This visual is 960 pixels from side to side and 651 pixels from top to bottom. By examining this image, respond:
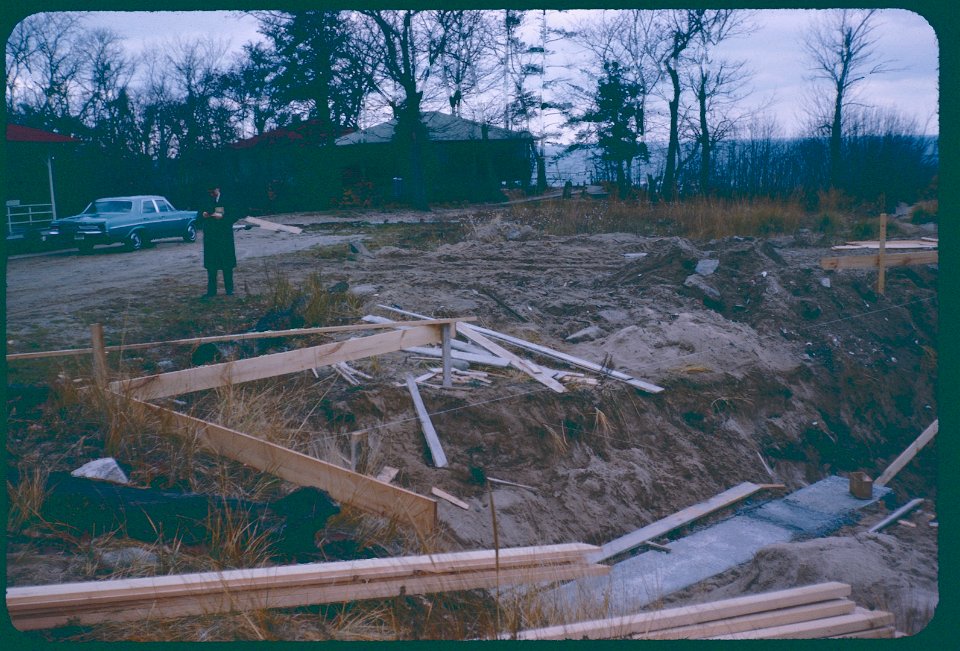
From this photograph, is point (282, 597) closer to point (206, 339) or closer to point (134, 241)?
point (206, 339)

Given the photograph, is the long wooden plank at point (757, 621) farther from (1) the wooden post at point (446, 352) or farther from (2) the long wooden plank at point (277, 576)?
(1) the wooden post at point (446, 352)

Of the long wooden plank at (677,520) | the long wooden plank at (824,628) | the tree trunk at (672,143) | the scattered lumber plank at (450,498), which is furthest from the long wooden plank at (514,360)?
the tree trunk at (672,143)

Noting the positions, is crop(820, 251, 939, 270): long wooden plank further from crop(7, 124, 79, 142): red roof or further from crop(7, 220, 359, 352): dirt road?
crop(7, 124, 79, 142): red roof

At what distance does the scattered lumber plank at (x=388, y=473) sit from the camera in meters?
5.81

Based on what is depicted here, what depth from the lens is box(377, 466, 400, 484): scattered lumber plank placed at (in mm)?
5809

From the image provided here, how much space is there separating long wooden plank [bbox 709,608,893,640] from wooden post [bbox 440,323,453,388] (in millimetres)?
3982

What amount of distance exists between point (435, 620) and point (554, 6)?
3275 millimetres

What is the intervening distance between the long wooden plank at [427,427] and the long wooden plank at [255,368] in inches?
20.2

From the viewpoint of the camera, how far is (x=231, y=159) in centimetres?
1981

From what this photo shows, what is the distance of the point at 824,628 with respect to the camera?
12.5ft

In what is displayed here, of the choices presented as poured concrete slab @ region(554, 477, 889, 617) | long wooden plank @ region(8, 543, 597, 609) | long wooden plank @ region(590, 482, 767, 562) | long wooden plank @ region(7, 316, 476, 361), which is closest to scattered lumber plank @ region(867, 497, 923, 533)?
poured concrete slab @ region(554, 477, 889, 617)

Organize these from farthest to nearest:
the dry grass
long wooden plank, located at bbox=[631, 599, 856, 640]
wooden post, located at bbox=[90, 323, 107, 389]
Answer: the dry grass, wooden post, located at bbox=[90, 323, 107, 389], long wooden plank, located at bbox=[631, 599, 856, 640]

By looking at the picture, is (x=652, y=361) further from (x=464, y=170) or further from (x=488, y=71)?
(x=464, y=170)

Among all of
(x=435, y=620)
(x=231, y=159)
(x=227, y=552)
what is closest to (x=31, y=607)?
(x=227, y=552)
